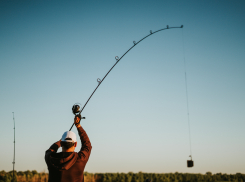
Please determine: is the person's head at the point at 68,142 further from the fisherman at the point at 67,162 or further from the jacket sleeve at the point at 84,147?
the jacket sleeve at the point at 84,147

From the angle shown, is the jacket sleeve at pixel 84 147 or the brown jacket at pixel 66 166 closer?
the brown jacket at pixel 66 166

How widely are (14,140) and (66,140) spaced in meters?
9.24

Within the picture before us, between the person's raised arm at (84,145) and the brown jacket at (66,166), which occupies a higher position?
the person's raised arm at (84,145)

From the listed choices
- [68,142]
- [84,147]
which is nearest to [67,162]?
[68,142]

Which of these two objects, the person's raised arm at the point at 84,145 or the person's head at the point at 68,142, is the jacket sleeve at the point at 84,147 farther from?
the person's head at the point at 68,142

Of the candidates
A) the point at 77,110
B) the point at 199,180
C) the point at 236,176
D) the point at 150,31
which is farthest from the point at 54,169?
the point at 236,176

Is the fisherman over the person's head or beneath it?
beneath

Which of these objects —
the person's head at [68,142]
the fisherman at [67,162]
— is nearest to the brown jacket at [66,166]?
the fisherman at [67,162]

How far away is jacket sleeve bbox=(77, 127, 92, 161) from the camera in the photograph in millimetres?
3266

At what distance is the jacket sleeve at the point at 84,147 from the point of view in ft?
10.7

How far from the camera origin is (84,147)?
11.3 ft

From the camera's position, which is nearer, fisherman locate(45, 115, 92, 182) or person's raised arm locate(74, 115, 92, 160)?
fisherman locate(45, 115, 92, 182)

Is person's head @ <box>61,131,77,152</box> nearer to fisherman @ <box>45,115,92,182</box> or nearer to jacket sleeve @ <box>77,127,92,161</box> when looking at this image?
fisherman @ <box>45,115,92,182</box>

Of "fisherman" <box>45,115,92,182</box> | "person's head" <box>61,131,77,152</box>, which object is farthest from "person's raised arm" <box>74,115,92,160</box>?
"person's head" <box>61,131,77,152</box>
